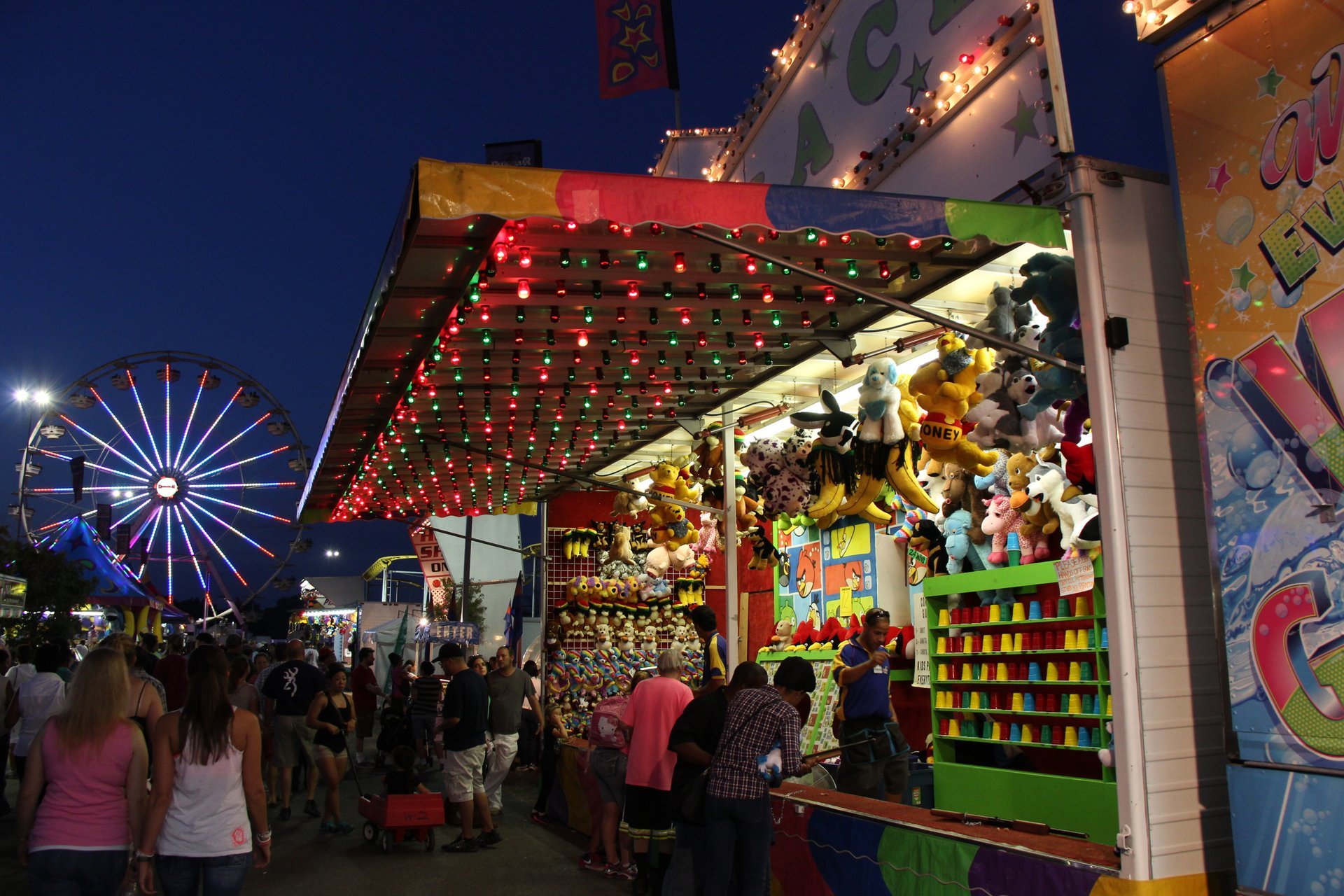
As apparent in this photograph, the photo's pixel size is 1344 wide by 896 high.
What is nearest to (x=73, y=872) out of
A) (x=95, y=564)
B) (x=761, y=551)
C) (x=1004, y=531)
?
(x=1004, y=531)

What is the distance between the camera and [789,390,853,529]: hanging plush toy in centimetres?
800

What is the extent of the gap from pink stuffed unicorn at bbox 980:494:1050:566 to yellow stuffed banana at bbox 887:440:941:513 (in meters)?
0.74

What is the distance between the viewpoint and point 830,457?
815 centimetres

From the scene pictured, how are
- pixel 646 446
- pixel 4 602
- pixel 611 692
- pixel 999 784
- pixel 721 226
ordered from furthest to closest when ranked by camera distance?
pixel 4 602
pixel 611 692
pixel 646 446
pixel 999 784
pixel 721 226

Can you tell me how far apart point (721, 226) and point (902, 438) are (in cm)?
323

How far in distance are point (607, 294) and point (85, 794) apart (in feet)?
12.6

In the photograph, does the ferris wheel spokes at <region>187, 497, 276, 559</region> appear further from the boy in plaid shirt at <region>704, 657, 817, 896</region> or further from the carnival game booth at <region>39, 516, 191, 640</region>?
the boy in plaid shirt at <region>704, 657, 817, 896</region>

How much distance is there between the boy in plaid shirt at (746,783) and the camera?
490cm

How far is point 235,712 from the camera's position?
422 centimetres

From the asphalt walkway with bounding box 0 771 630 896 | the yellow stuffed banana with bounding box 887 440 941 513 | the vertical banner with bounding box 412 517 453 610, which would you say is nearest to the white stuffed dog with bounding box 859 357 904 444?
the yellow stuffed banana with bounding box 887 440 941 513

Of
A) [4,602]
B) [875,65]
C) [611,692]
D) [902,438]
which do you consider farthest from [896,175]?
[4,602]

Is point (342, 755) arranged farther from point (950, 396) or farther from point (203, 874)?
point (950, 396)

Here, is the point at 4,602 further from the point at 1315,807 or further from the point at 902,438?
the point at 1315,807

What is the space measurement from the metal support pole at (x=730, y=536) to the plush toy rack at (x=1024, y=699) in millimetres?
1719
